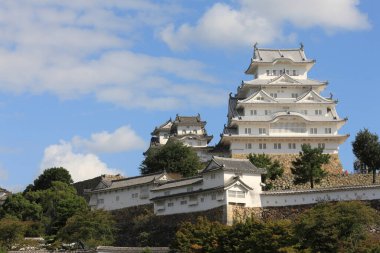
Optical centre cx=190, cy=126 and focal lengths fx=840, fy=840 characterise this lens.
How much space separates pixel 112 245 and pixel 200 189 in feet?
21.3

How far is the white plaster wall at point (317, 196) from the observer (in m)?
48.7

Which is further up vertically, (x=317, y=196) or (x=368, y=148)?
(x=368, y=148)

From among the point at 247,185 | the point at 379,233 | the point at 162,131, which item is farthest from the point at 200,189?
the point at 162,131

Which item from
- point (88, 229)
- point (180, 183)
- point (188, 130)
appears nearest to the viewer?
point (88, 229)

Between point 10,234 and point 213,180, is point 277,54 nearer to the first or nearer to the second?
point 213,180

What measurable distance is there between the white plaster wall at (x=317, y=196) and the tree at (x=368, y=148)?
9.34 meters

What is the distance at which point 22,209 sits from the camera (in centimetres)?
6022

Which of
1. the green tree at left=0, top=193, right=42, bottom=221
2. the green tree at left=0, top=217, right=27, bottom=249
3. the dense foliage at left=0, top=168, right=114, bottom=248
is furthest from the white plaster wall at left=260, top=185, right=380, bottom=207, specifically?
the green tree at left=0, top=193, right=42, bottom=221

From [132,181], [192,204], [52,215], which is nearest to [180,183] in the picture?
[192,204]

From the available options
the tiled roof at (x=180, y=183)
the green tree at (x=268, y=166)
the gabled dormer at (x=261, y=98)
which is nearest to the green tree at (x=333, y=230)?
the tiled roof at (x=180, y=183)

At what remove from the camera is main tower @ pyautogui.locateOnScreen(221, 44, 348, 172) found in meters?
65.6

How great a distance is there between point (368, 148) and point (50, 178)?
26.3 metres

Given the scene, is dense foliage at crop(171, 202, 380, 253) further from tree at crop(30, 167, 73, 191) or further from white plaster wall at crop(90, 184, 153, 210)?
tree at crop(30, 167, 73, 191)

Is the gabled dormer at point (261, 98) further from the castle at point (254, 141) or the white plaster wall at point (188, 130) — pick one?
the white plaster wall at point (188, 130)
